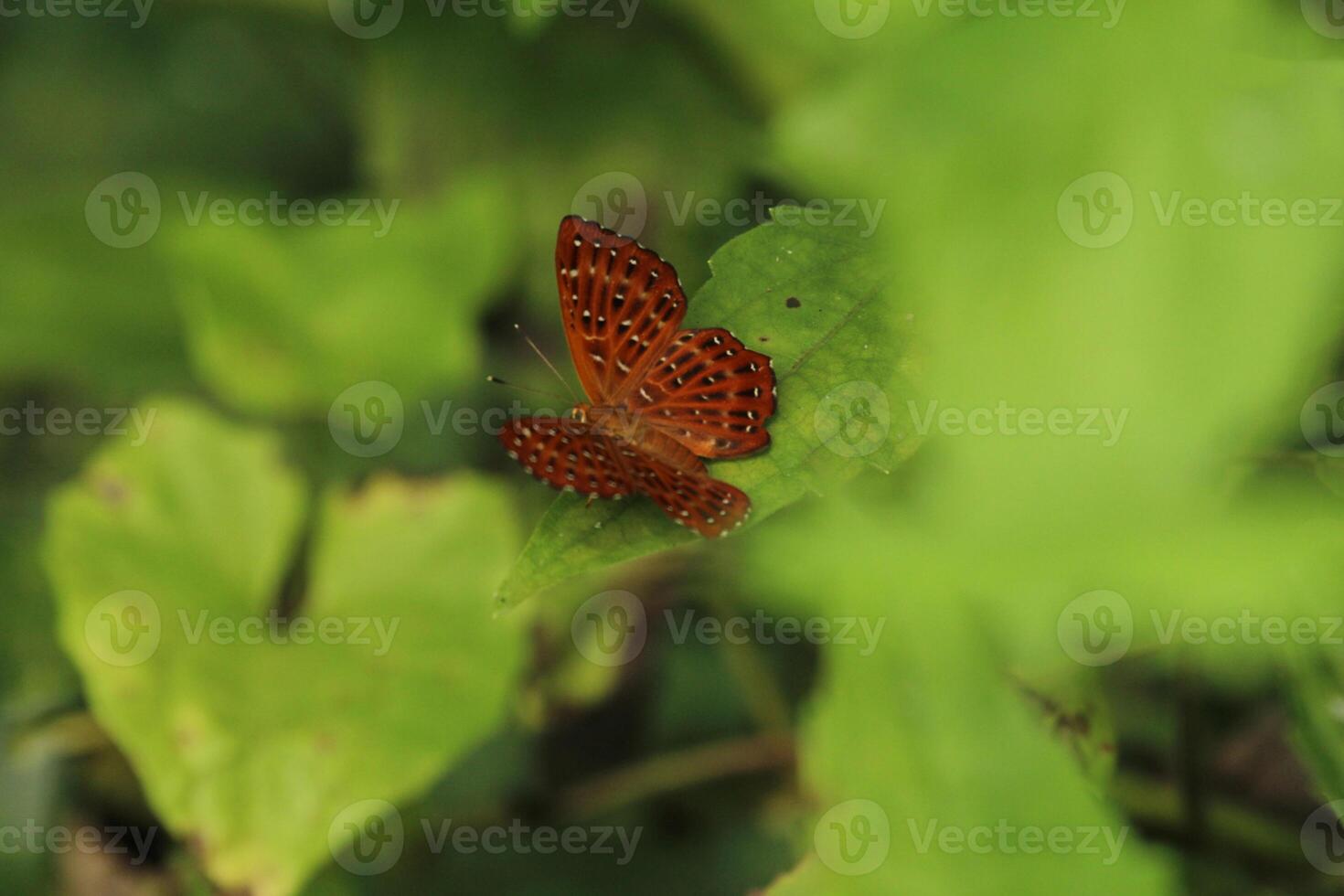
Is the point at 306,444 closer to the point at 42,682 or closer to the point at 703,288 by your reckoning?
the point at 42,682

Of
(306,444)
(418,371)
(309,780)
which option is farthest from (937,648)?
(306,444)

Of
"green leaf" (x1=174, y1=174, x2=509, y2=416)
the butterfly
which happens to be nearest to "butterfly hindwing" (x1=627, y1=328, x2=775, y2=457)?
the butterfly

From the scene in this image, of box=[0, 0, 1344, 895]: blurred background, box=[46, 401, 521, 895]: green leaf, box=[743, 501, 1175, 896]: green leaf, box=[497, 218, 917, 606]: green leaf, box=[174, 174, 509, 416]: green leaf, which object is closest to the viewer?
box=[0, 0, 1344, 895]: blurred background

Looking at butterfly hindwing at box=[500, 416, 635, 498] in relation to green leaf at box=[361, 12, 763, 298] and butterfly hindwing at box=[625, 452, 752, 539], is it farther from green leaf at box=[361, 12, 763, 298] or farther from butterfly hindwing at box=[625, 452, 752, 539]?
green leaf at box=[361, 12, 763, 298]

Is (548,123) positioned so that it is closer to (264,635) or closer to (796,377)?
(264,635)


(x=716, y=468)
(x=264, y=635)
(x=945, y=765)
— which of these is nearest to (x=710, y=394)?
(x=716, y=468)

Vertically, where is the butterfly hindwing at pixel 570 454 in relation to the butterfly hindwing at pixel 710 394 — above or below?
below

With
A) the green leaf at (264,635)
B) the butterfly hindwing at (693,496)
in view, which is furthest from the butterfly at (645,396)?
the green leaf at (264,635)

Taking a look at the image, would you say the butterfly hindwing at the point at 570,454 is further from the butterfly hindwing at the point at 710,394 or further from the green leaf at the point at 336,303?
the green leaf at the point at 336,303
